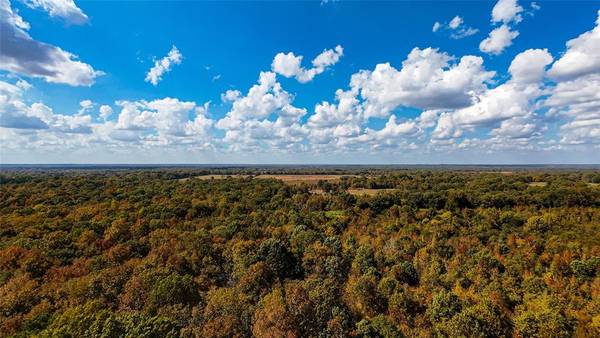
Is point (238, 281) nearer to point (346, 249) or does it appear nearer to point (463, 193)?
point (346, 249)

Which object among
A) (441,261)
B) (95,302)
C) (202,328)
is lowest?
(441,261)

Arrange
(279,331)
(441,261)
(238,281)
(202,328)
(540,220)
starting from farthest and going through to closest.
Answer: (540,220), (441,261), (238,281), (202,328), (279,331)

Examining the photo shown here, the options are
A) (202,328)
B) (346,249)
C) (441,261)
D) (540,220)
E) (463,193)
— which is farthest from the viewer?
(463,193)

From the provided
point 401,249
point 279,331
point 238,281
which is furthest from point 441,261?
point 279,331

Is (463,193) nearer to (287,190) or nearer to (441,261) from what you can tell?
(441,261)

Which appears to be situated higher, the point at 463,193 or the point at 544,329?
the point at 463,193

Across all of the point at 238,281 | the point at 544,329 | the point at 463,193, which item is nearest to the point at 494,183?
the point at 463,193

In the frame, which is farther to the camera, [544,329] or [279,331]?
[544,329]
